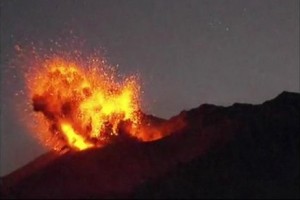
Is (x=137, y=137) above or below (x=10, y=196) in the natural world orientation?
above

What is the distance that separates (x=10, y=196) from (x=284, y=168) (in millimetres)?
29497

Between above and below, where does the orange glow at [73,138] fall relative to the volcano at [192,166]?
above

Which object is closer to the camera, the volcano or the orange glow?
the volcano

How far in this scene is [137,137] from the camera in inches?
3708

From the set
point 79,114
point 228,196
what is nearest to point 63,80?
point 79,114

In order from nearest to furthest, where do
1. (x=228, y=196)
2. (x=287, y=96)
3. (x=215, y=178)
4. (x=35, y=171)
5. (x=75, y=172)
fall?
(x=228, y=196)
(x=215, y=178)
(x=75, y=172)
(x=35, y=171)
(x=287, y=96)

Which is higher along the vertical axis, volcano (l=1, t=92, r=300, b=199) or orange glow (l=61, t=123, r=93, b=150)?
orange glow (l=61, t=123, r=93, b=150)

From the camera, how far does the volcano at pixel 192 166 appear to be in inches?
2847

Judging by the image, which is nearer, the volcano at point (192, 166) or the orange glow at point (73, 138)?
the volcano at point (192, 166)

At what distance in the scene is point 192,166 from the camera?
7681 cm

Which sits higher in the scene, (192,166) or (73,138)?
(73,138)

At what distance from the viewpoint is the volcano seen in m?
72.3

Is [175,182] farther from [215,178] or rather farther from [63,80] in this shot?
[63,80]

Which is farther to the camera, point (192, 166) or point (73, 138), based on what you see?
point (73, 138)
